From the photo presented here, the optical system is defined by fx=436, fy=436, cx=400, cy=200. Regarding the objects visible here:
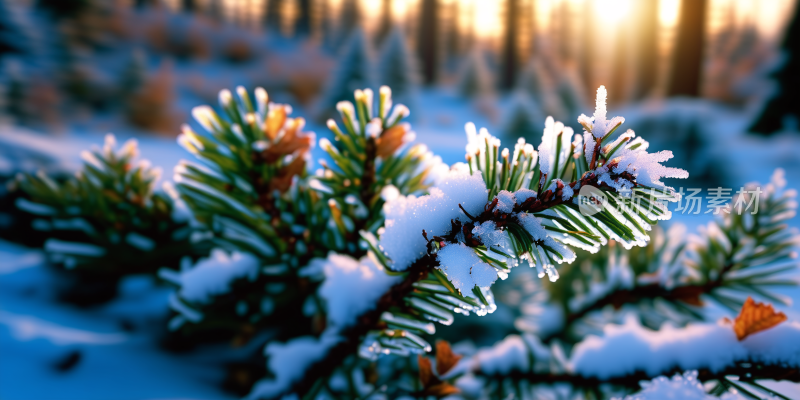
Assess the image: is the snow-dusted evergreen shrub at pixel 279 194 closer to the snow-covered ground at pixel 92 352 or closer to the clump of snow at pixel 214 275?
the clump of snow at pixel 214 275

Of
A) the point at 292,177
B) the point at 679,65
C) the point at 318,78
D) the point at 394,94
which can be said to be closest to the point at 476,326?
the point at 292,177

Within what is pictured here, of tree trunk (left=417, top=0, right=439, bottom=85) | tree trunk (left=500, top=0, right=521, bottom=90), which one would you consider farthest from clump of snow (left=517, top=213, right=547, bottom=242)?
tree trunk (left=500, top=0, right=521, bottom=90)

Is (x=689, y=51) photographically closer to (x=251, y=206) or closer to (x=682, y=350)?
(x=682, y=350)

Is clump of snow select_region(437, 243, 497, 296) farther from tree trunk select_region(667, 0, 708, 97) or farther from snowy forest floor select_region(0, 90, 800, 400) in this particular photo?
tree trunk select_region(667, 0, 708, 97)

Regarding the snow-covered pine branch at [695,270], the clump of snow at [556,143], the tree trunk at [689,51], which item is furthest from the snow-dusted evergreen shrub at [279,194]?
the tree trunk at [689,51]

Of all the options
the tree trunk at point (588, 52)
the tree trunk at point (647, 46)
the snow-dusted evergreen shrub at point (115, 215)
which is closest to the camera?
the snow-dusted evergreen shrub at point (115, 215)

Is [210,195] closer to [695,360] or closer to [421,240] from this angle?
[421,240]

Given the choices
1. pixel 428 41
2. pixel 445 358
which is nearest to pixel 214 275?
pixel 445 358
